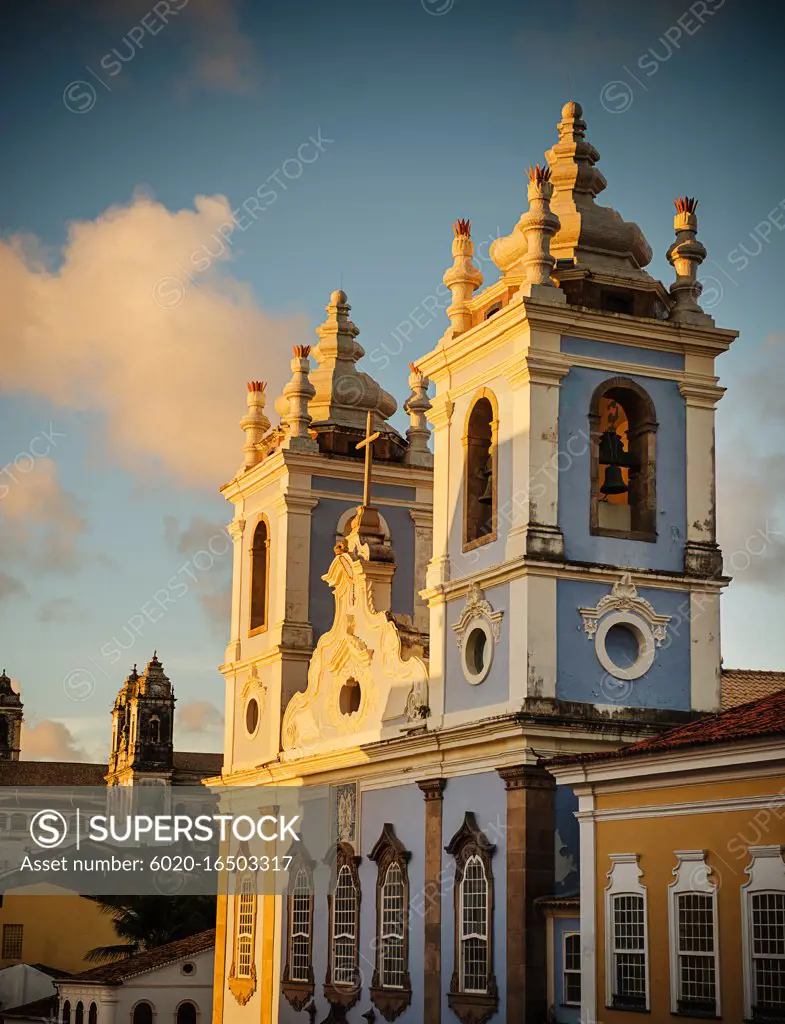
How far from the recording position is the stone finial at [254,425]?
38062 millimetres

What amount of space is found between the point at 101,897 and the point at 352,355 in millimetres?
30038

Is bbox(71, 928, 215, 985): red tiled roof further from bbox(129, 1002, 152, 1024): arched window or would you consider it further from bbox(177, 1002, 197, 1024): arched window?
bbox(177, 1002, 197, 1024): arched window

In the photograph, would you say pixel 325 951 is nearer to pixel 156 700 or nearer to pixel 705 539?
pixel 705 539

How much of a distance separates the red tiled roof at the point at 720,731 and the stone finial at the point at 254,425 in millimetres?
16075

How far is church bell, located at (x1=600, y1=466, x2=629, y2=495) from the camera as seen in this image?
87.1 ft

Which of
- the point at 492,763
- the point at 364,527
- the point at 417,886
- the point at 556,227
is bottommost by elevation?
the point at 417,886

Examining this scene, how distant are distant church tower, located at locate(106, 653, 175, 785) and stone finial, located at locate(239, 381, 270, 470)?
2453 inches

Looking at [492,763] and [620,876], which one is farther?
[492,763]

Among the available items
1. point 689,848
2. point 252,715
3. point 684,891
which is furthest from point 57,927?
point 689,848

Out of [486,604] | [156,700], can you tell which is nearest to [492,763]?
[486,604]

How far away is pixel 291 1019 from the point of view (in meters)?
31.8

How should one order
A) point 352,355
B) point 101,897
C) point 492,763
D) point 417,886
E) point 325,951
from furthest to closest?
point 101,897 → point 352,355 → point 325,951 → point 417,886 → point 492,763

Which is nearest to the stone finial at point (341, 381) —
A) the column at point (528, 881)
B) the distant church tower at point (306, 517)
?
the distant church tower at point (306, 517)

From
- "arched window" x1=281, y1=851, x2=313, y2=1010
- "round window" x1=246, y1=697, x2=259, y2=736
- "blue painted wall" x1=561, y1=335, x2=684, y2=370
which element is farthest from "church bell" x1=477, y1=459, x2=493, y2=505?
"round window" x1=246, y1=697, x2=259, y2=736
